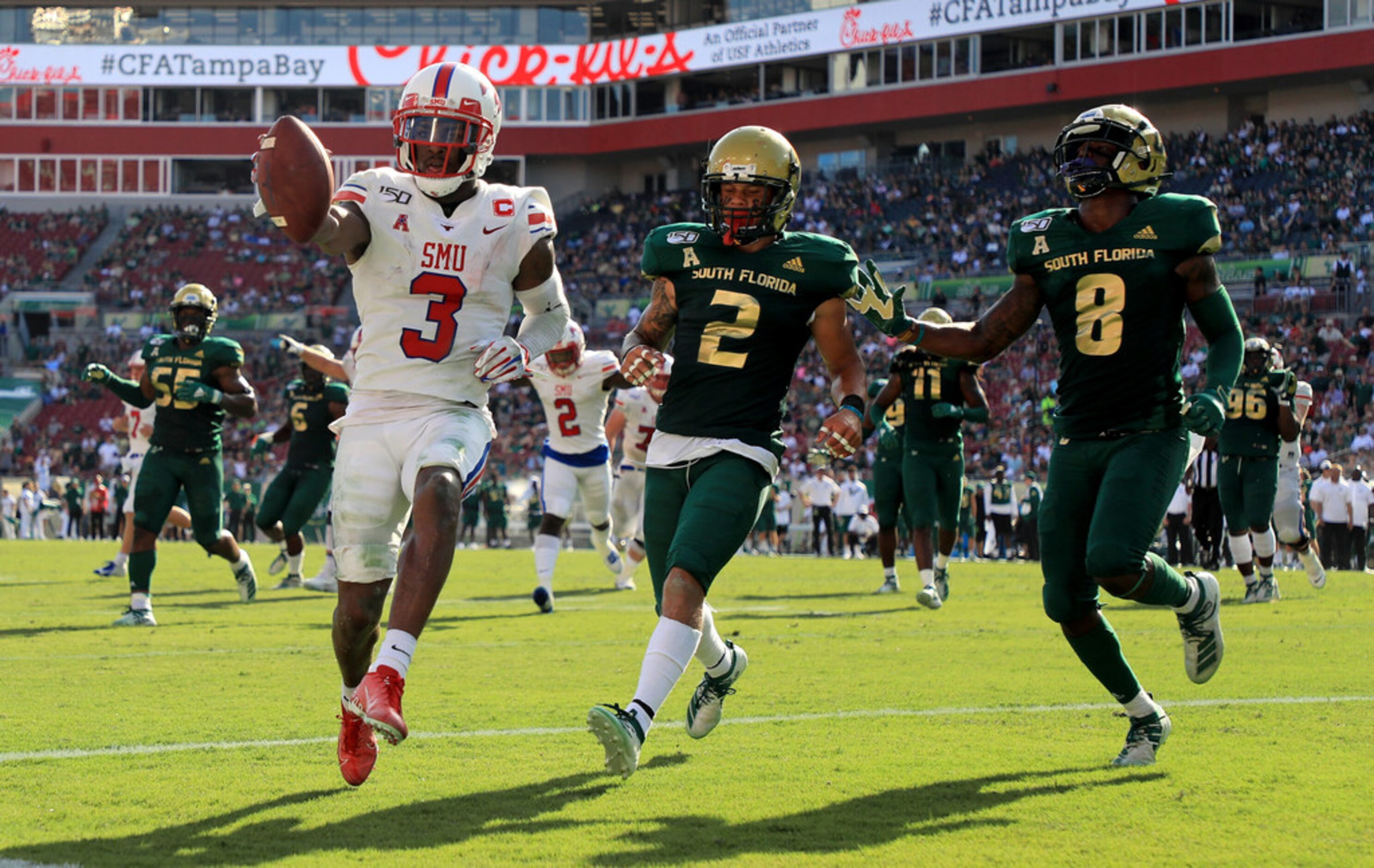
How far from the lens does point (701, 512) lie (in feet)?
18.1

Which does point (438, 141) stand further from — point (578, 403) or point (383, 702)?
point (578, 403)

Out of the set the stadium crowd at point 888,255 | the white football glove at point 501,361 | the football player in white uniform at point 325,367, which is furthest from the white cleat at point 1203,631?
the stadium crowd at point 888,255

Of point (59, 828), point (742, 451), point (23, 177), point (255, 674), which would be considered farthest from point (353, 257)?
point (23, 177)

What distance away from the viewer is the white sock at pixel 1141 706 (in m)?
5.64

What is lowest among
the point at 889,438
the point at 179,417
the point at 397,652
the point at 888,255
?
the point at 397,652

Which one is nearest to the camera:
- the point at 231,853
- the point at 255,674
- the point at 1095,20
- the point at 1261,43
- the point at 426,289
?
the point at 231,853

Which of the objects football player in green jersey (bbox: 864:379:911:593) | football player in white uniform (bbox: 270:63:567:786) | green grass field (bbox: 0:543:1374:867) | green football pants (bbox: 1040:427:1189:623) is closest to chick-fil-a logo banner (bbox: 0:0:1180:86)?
football player in green jersey (bbox: 864:379:911:593)

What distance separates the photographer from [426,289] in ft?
18.5

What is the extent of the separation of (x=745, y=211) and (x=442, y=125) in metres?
1.15

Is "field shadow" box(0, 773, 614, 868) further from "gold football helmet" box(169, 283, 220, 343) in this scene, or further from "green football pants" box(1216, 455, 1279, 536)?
"green football pants" box(1216, 455, 1279, 536)

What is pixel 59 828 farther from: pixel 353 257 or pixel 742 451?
pixel 742 451

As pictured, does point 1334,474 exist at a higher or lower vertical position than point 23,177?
lower

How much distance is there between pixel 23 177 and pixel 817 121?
3042 centimetres

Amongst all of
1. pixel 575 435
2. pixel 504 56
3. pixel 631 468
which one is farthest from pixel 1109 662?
pixel 504 56
